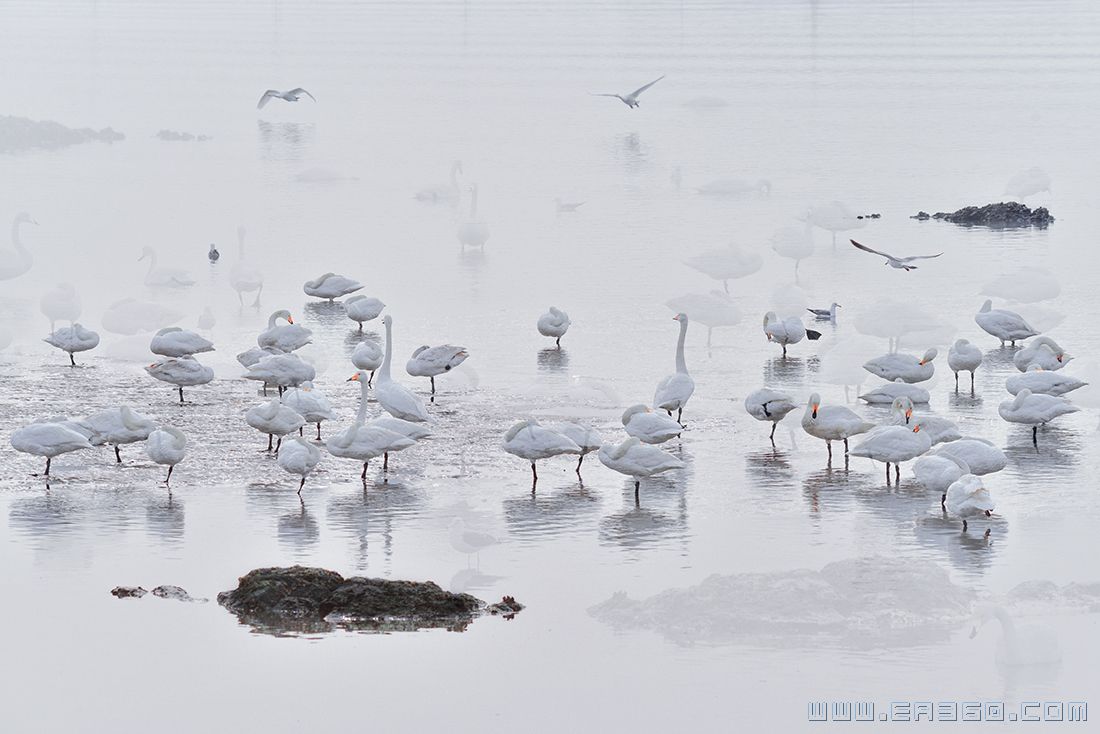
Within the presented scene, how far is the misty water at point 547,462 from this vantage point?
11492mm

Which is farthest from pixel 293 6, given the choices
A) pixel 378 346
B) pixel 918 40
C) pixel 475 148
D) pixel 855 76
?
pixel 378 346

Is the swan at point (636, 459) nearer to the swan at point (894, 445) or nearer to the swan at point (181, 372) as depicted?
the swan at point (894, 445)

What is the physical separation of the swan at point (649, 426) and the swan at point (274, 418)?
9.39 ft

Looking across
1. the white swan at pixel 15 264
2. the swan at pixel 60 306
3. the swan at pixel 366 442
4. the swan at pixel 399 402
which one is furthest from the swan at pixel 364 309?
the swan at pixel 366 442

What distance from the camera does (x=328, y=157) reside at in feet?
140

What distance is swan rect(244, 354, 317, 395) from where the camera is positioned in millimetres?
17875

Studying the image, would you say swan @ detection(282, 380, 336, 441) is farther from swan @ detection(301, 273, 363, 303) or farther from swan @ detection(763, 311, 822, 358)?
swan @ detection(301, 273, 363, 303)

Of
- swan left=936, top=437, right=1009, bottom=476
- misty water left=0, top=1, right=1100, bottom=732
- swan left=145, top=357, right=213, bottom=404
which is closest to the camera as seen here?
misty water left=0, top=1, right=1100, bottom=732

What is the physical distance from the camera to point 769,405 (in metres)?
16.8

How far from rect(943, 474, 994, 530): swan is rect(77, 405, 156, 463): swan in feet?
21.7

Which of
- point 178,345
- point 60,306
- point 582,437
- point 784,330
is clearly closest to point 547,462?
point 582,437

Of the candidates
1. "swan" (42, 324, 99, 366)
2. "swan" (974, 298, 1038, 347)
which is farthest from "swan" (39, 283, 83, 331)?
"swan" (974, 298, 1038, 347)

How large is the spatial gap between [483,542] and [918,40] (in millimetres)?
77068

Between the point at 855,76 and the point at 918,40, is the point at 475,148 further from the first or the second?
the point at 918,40
